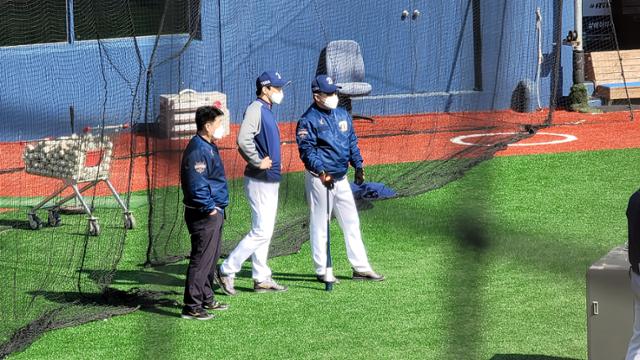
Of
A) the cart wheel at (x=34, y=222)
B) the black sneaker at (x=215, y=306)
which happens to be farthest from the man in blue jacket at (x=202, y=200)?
the cart wheel at (x=34, y=222)

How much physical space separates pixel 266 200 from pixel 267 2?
334 cm

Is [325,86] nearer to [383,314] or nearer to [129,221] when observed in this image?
[383,314]

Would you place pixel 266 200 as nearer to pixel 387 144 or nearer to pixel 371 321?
pixel 371 321

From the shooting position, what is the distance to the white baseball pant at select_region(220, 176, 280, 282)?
7012 mm

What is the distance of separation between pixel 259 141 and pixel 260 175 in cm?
21

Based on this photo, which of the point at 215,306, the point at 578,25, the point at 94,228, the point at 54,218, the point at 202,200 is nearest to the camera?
the point at 202,200

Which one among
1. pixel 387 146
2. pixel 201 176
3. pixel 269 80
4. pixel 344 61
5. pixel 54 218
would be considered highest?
pixel 269 80

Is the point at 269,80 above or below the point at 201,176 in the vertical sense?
above

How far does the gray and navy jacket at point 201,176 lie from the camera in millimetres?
6395

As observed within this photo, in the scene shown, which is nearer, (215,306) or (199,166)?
(199,166)

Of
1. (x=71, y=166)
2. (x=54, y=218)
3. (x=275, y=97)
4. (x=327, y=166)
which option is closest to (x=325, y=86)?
(x=275, y=97)

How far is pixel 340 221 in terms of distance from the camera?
7.25 m

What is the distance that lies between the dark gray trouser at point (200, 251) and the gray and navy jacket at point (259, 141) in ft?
1.72

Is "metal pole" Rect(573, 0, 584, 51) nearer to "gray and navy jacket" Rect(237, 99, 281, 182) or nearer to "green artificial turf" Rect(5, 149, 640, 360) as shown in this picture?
"green artificial turf" Rect(5, 149, 640, 360)
